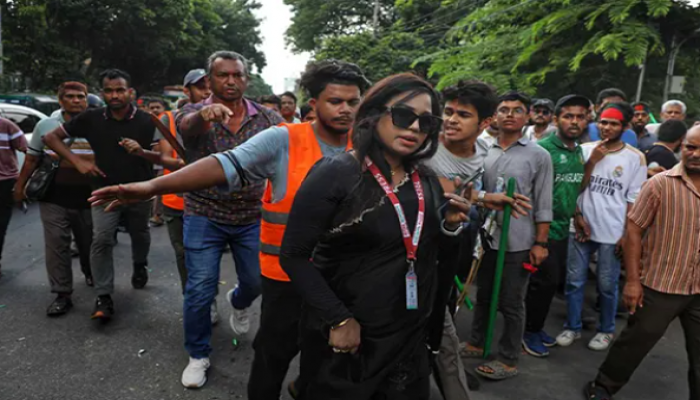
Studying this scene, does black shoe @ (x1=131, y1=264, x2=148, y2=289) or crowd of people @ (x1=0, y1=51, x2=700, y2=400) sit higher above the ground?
crowd of people @ (x1=0, y1=51, x2=700, y2=400)

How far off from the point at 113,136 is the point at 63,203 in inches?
33.5

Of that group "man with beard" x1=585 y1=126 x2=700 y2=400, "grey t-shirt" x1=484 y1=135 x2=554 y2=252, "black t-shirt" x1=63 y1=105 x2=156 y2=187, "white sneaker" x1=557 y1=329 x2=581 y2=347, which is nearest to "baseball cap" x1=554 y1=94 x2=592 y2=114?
"grey t-shirt" x1=484 y1=135 x2=554 y2=252

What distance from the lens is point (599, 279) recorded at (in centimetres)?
413

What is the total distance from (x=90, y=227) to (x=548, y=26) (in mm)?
6809

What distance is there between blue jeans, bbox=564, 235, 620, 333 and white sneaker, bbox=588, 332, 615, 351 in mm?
40

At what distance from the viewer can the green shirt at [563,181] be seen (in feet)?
13.1

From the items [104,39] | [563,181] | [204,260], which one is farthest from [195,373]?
[104,39]

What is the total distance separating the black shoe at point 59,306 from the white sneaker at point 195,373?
165cm

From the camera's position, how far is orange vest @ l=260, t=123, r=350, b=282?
7.98ft

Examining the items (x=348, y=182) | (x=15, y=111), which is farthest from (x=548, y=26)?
(x=15, y=111)

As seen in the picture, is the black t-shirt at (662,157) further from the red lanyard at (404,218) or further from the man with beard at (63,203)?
the man with beard at (63,203)

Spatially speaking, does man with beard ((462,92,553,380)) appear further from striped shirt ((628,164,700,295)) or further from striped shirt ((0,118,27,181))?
striped shirt ((0,118,27,181))

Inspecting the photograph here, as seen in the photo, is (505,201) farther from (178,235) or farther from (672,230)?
(178,235)

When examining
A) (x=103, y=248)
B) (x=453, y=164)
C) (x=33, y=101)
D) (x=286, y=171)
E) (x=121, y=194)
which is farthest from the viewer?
(x=33, y=101)
